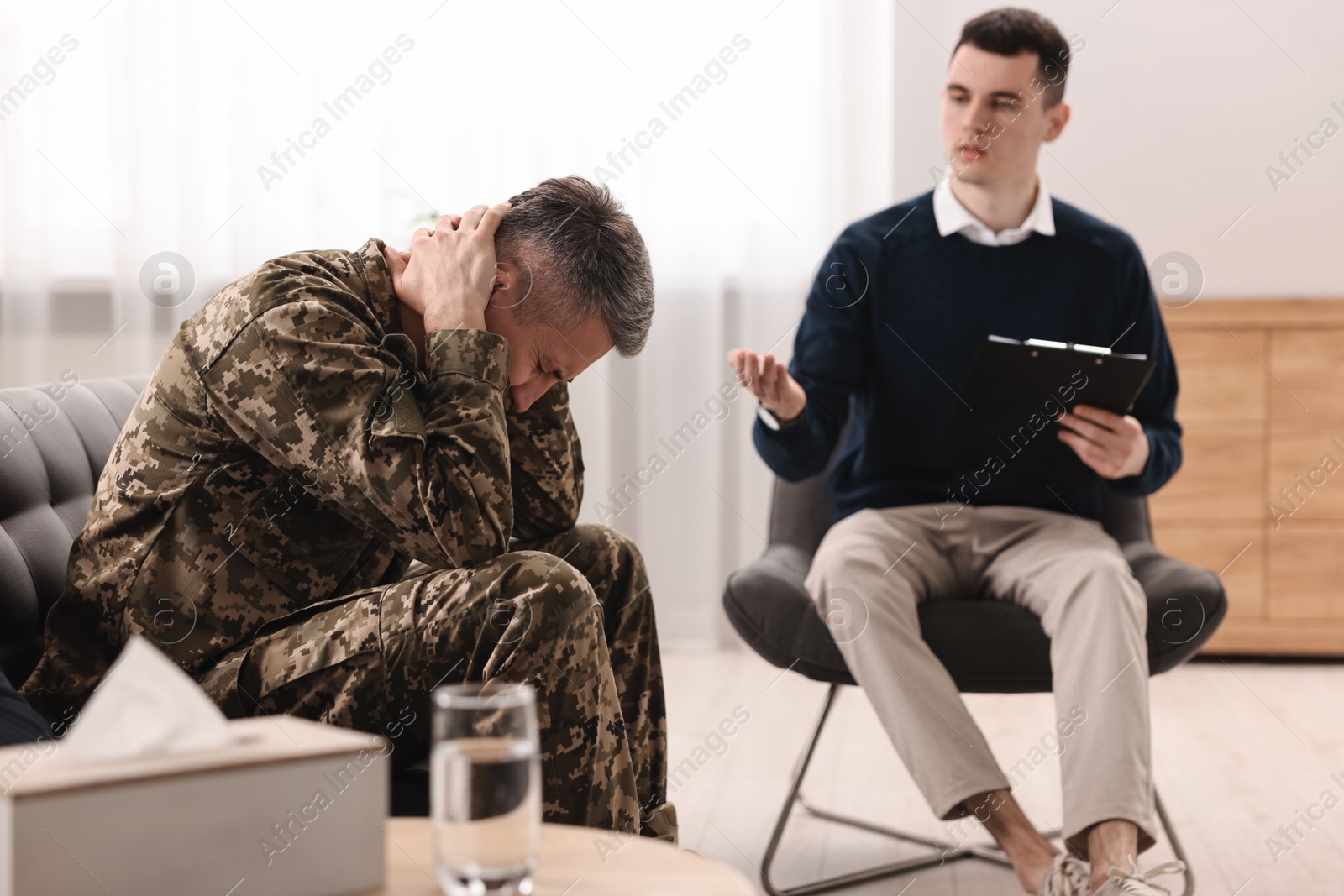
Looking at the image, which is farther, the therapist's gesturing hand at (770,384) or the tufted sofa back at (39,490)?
the therapist's gesturing hand at (770,384)

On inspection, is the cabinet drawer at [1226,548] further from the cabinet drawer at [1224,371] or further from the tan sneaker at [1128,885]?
the tan sneaker at [1128,885]

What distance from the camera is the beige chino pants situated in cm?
151

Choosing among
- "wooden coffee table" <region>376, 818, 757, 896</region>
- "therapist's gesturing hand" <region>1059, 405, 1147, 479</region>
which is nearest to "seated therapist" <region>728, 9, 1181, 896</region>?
"therapist's gesturing hand" <region>1059, 405, 1147, 479</region>

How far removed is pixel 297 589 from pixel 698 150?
222cm

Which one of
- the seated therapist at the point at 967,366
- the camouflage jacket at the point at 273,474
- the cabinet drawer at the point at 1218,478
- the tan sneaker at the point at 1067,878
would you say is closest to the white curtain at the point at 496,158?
the cabinet drawer at the point at 1218,478

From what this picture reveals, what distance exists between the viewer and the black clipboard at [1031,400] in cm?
172

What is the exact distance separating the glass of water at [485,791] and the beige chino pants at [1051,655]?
3.43 feet

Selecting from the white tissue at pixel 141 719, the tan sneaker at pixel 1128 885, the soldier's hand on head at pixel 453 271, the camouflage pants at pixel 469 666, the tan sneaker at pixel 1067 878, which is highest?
the soldier's hand on head at pixel 453 271

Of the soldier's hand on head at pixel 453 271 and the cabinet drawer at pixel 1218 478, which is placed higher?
the soldier's hand on head at pixel 453 271

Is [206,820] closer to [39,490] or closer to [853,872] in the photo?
[39,490]

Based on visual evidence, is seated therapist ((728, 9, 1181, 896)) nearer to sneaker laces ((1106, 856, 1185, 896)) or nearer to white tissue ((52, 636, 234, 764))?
sneaker laces ((1106, 856, 1185, 896))

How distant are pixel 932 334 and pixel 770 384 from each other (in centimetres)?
34

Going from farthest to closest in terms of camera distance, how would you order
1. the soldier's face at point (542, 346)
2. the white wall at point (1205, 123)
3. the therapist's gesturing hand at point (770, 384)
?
1. the white wall at point (1205, 123)
2. the therapist's gesturing hand at point (770, 384)
3. the soldier's face at point (542, 346)

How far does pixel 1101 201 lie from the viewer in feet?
10.7
